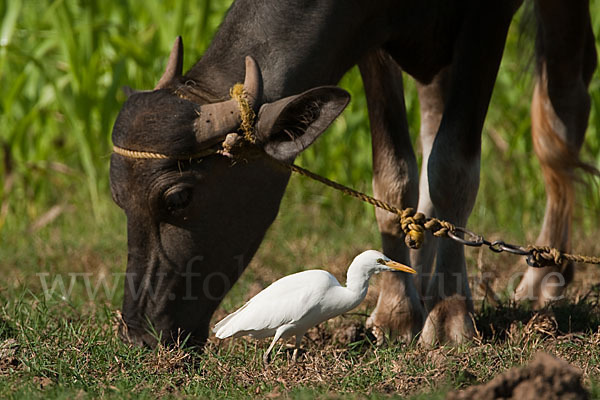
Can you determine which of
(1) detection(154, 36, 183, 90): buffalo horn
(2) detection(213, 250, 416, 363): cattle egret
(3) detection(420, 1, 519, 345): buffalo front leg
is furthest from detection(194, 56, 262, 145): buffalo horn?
(3) detection(420, 1, 519, 345): buffalo front leg

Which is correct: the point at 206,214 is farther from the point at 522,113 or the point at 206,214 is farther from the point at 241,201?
the point at 522,113

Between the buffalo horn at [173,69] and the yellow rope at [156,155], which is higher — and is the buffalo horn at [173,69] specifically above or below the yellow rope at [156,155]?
above

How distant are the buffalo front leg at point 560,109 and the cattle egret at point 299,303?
5.37 ft

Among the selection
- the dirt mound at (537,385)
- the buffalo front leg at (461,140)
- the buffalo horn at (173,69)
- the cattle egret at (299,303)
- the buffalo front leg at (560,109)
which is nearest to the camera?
the dirt mound at (537,385)

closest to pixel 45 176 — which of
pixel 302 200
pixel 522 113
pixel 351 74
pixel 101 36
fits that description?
pixel 101 36

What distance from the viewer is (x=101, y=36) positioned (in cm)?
671

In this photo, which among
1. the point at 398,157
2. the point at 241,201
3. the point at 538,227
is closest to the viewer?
the point at 241,201

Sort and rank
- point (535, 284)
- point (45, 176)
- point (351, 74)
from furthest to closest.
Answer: point (45, 176) < point (351, 74) < point (535, 284)

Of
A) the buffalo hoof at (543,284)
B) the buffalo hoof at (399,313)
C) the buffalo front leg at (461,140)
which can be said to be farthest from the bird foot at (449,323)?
the buffalo hoof at (543,284)

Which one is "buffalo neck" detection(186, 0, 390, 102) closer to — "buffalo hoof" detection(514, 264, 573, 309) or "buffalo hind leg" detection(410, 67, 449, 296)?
"buffalo hind leg" detection(410, 67, 449, 296)

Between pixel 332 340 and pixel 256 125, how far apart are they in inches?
34.0

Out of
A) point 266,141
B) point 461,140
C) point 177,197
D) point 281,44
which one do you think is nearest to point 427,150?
point 461,140

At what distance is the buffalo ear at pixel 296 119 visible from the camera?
2.94 m

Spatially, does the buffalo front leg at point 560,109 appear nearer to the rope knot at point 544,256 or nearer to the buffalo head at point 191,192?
the rope knot at point 544,256
